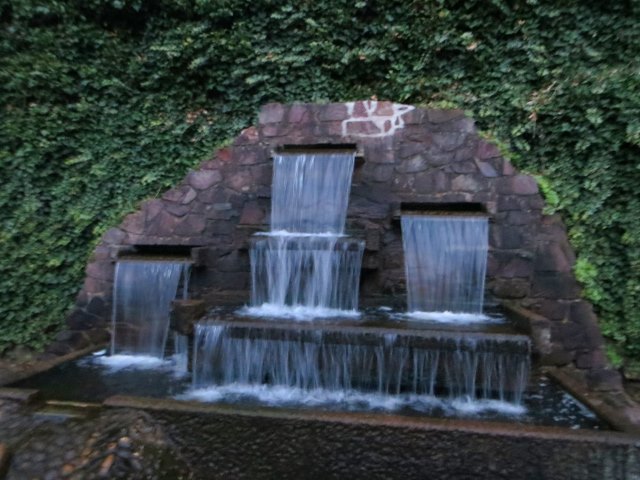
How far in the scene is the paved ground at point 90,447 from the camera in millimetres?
2512

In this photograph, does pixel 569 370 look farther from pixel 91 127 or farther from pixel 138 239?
Answer: pixel 91 127

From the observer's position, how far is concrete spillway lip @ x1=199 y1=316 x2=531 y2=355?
3090 mm

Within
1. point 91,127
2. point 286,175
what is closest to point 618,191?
point 286,175

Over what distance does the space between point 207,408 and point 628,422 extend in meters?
2.60

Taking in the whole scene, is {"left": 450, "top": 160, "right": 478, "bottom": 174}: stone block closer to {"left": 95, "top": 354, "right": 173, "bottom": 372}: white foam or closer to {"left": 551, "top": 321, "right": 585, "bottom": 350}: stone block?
{"left": 551, "top": 321, "right": 585, "bottom": 350}: stone block

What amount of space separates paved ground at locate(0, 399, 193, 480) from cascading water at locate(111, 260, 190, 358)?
1.60m

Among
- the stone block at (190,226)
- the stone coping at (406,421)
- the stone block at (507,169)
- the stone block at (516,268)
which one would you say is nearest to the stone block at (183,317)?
the stone coping at (406,421)

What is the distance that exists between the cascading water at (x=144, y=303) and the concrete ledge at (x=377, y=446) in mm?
1849

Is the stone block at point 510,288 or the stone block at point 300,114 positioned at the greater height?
the stone block at point 300,114

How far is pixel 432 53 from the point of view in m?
5.75

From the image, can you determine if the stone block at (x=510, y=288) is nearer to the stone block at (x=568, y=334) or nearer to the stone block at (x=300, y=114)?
the stone block at (x=568, y=334)

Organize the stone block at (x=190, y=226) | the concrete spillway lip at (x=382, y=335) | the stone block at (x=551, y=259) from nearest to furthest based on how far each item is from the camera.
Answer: the concrete spillway lip at (x=382, y=335) → the stone block at (x=551, y=259) → the stone block at (x=190, y=226)

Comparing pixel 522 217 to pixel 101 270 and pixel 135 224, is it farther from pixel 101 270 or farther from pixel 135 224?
pixel 101 270

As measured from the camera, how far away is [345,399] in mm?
3205
